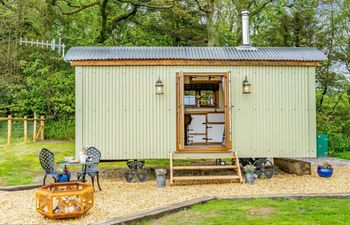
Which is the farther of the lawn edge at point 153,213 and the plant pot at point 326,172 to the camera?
the plant pot at point 326,172

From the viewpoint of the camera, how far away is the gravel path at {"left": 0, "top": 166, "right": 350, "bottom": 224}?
4.92 meters

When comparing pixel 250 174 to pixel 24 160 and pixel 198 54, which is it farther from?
pixel 24 160

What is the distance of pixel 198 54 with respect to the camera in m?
7.88

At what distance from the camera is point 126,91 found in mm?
7664

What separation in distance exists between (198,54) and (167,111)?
4.70 ft

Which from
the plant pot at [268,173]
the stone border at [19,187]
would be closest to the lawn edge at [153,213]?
the plant pot at [268,173]

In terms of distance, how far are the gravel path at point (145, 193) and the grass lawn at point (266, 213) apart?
0.70m

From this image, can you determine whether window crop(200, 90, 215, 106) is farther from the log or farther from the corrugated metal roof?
the log

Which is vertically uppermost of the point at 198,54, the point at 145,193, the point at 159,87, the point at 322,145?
the point at 198,54

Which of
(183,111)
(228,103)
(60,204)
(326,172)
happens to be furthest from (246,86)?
(60,204)

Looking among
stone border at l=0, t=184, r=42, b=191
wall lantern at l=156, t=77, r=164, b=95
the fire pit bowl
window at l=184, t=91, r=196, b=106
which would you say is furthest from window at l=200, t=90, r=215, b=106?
the fire pit bowl

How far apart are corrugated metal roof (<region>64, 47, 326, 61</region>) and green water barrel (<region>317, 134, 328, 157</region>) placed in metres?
4.64

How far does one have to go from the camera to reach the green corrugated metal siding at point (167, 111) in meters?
7.60

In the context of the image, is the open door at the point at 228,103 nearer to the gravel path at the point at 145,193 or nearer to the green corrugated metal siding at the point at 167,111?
the green corrugated metal siding at the point at 167,111
